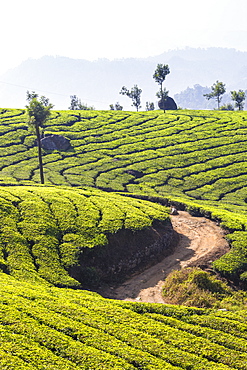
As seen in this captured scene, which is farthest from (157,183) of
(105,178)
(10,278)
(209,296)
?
(10,278)

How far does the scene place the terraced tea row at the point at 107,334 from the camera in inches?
590

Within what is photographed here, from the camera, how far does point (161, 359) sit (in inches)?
645

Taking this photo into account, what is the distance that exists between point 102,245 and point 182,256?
7.62 metres

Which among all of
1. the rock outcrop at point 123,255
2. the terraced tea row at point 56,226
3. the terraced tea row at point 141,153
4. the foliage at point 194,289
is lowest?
the foliage at point 194,289

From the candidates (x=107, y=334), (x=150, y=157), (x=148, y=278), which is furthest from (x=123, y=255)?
(x=150, y=157)

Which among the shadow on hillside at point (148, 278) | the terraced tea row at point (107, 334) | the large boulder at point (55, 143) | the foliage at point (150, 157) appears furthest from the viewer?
the large boulder at point (55, 143)

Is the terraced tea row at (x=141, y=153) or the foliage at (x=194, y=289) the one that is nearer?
the foliage at (x=194, y=289)

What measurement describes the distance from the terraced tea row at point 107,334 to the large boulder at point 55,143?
57031mm

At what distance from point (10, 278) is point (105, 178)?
3951cm

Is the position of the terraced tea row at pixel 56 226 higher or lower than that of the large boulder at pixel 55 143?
lower

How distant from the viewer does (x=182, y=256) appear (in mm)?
32500

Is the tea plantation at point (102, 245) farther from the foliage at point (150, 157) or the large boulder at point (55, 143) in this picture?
the large boulder at point (55, 143)

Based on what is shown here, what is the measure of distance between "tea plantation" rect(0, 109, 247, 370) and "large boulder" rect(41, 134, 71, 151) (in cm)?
182

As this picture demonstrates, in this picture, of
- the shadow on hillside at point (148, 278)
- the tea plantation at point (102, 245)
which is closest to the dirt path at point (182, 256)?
the shadow on hillside at point (148, 278)
